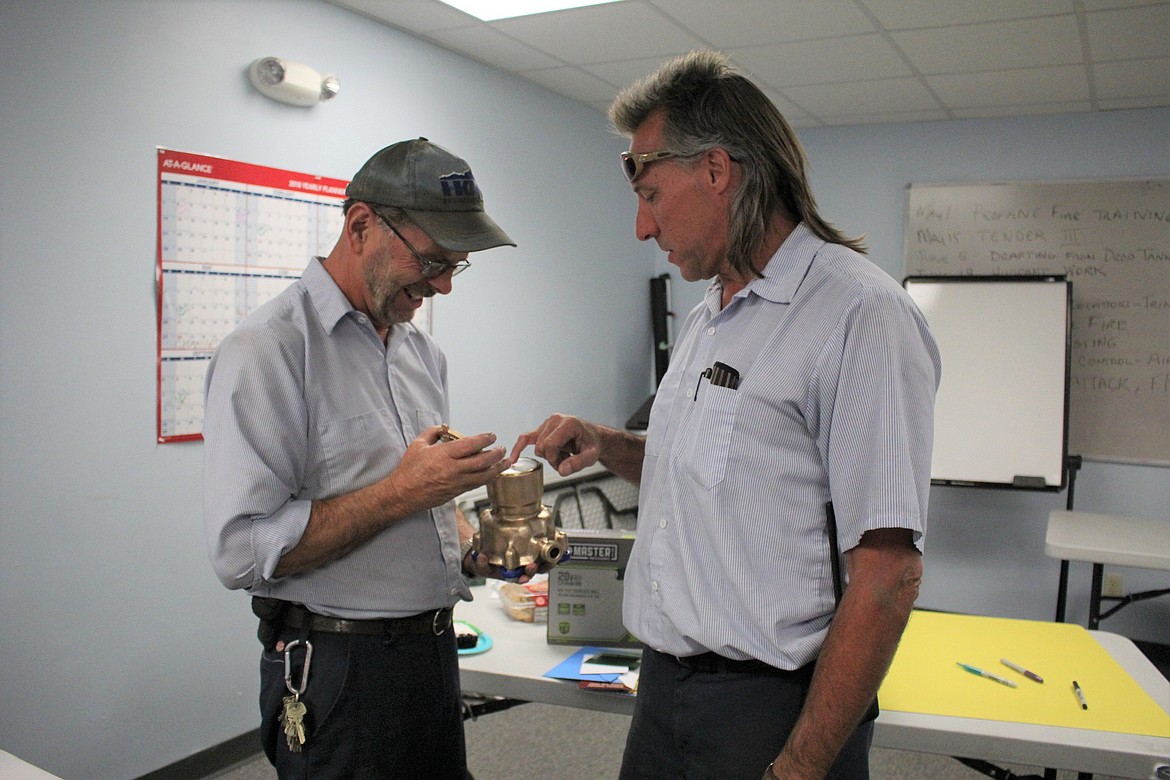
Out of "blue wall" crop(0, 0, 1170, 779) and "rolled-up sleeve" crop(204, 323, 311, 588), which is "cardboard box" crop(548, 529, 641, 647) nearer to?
"rolled-up sleeve" crop(204, 323, 311, 588)

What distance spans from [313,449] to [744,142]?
86cm

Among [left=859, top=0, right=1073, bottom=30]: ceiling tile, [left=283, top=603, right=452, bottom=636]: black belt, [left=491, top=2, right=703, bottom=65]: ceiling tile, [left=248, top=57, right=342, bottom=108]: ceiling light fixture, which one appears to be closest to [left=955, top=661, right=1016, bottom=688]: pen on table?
[left=283, top=603, right=452, bottom=636]: black belt

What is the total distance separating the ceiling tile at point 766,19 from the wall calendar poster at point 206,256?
1.52m

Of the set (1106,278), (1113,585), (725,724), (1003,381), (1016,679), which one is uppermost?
(1106,278)

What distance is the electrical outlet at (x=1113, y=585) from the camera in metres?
4.72

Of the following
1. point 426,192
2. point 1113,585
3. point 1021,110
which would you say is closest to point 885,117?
point 1021,110

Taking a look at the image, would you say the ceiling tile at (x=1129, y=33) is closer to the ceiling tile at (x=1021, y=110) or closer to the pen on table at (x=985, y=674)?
the ceiling tile at (x=1021, y=110)

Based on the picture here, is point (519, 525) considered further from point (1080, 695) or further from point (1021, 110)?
point (1021, 110)

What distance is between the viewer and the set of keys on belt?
136 cm

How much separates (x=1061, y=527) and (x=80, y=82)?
4013 millimetres

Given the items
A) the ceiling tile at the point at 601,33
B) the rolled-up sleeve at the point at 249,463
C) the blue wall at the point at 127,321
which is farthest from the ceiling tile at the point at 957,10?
the rolled-up sleeve at the point at 249,463

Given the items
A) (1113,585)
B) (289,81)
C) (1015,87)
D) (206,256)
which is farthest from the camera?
(1113,585)

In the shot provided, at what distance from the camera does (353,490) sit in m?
1.54

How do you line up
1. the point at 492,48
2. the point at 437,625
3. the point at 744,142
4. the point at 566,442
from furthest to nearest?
the point at 492,48 < the point at 566,442 < the point at 437,625 < the point at 744,142
